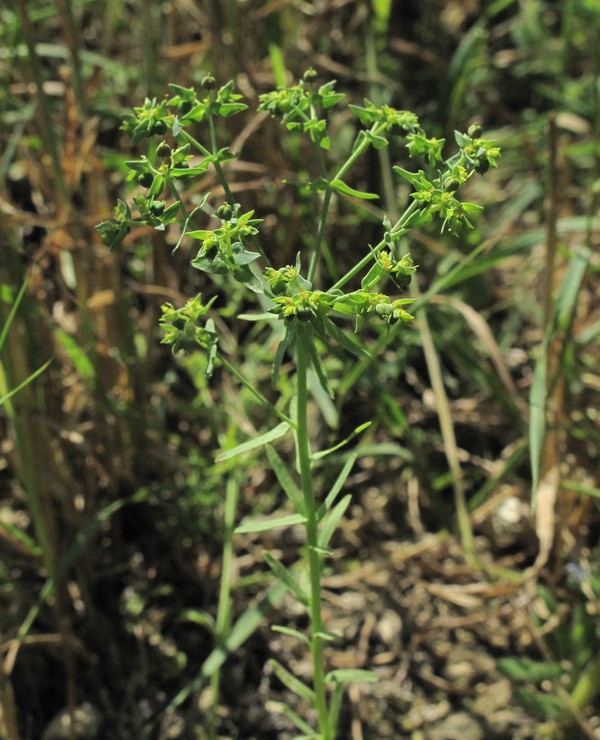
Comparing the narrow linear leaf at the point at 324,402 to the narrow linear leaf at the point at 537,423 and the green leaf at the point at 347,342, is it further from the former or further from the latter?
the green leaf at the point at 347,342

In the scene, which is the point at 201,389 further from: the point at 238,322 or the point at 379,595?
the point at 379,595

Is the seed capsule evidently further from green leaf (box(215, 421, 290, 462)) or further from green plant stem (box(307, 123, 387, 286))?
green leaf (box(215, 421, 290, 462))

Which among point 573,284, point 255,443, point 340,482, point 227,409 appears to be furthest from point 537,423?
point 227,409

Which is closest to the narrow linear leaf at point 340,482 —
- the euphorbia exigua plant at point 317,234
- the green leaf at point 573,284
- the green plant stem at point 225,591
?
Result: the euphorbia exigua plant at point 317,234

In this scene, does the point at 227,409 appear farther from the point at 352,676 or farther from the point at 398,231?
the point at 398,231

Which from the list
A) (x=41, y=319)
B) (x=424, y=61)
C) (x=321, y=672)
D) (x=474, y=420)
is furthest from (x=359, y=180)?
(x=321, y=672)

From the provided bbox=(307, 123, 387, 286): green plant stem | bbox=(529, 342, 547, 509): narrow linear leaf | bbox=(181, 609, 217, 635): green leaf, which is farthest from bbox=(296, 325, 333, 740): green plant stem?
bbox=(529, 342, 547, 509): narrow linear leaf

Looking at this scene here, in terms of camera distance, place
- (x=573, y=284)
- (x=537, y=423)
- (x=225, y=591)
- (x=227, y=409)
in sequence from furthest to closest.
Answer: (x=227, y=409)
(x=573, y=284)
(x=225, y=591)
(x=537, y=423)

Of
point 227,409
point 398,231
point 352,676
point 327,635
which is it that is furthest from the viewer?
point 227,409
